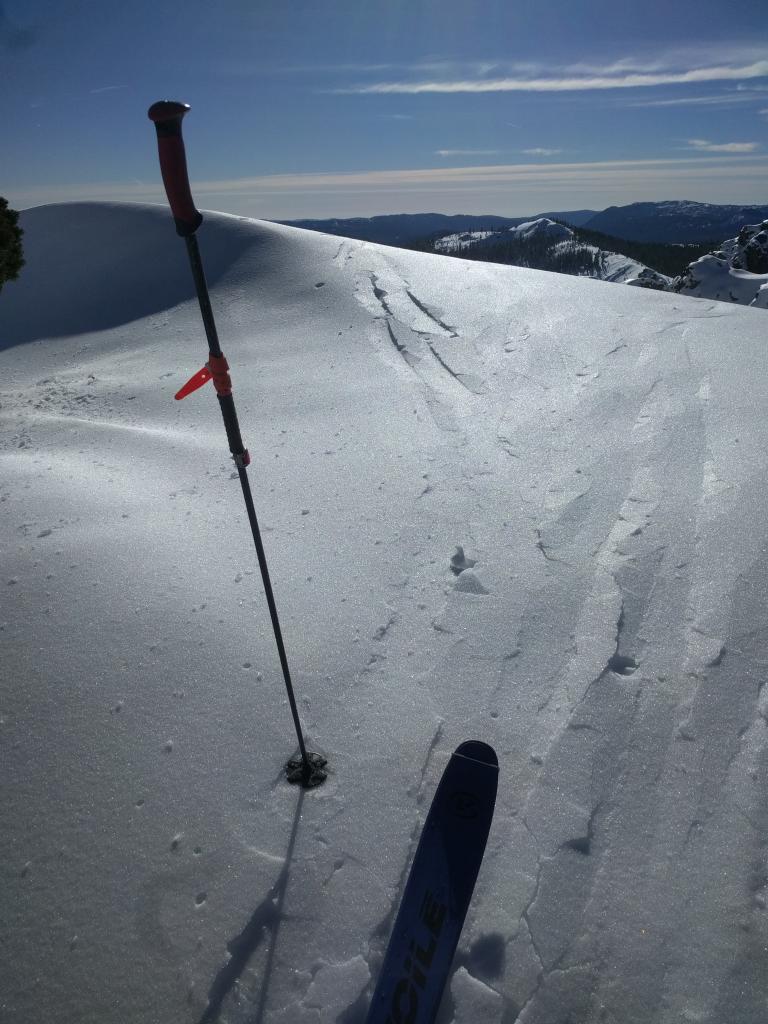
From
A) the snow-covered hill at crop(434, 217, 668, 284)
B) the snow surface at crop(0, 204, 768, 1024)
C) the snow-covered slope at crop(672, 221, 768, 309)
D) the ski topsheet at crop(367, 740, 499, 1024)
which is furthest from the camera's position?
the snow-covered hill at crop(434, 217, 668, 284)

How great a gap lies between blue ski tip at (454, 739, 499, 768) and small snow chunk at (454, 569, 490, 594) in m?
1.53

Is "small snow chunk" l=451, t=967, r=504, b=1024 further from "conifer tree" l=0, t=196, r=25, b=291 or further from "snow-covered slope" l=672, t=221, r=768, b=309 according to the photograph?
"snow-covered slope" l=672, t=221, r=768, b=309

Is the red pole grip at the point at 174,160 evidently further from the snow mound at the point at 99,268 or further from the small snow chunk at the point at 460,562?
the snow mound at the point at 99,268

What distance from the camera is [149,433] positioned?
23.2ft

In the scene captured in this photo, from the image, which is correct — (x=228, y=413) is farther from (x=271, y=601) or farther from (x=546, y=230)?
(x=546, y=230)

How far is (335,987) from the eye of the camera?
6.70 ft

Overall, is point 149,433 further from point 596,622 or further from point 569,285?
point 569,285

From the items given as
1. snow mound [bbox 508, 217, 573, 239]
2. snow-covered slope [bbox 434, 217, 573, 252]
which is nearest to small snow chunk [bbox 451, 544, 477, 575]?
snow-covered slope [bbox 434, 217, 573, 252]

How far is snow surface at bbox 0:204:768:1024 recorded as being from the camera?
6.95ft

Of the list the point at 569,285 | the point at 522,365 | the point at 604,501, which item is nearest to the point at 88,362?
the point at 522,365

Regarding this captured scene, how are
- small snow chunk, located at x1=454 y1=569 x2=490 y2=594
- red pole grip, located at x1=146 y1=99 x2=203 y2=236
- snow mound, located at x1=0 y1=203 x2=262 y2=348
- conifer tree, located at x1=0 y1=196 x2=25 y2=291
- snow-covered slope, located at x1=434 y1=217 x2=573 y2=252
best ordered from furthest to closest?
snow-covered slope, located at x1=434 y1=217 x2=573 y2=252 → snow mound, located at x1=0 y1=203 x2=262 y2=348 → conifer tree, located at x1=0 y1=196 x2=25 y2=291 → small snow chunk, located at x1=454 y1=569 x2=490 y2=594 → red pole grip, located at x1=146 y1=99 x2=203 y2=236

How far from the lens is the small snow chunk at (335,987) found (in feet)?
6.52

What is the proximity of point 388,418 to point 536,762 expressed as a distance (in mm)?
4725

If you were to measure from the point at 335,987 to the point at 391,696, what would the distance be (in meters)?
1.36
